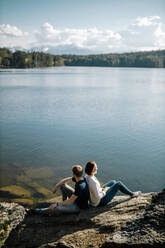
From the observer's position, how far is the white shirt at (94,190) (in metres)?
6.39

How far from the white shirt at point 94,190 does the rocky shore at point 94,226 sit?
9.1 inches

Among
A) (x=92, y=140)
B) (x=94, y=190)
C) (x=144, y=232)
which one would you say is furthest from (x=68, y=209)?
(x=92, y=140)

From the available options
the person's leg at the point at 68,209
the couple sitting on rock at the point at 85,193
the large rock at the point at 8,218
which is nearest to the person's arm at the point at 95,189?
the couple sitting on rock at the point at 85,193

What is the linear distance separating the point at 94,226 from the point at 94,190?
873 mm

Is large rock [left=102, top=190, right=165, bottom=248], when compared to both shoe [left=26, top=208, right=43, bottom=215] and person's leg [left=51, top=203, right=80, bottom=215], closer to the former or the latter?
person's leg [left=51, top=203, right=80, bottom=215]

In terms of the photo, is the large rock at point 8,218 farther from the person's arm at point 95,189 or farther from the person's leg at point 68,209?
the person's arm at point 95,189

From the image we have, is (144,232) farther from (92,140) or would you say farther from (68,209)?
(92,140)

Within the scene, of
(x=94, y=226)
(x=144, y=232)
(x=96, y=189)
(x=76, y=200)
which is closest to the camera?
(x=144, y=232)

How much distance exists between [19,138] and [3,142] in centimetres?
111

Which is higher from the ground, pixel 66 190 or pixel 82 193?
pixel 82 193

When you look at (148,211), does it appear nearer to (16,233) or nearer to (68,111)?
(16,233)

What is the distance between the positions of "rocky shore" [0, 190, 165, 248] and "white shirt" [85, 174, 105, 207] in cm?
23

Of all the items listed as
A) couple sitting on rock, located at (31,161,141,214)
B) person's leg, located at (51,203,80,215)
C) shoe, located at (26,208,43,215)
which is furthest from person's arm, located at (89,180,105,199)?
shoe, located at (26,208,43,215)

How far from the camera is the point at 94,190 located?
21.2ft
